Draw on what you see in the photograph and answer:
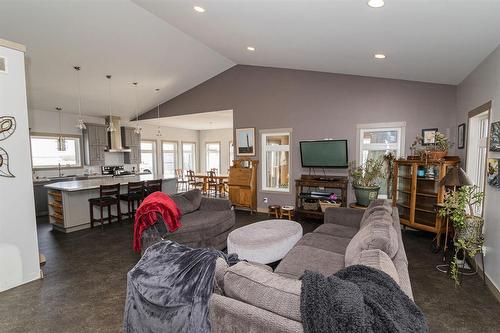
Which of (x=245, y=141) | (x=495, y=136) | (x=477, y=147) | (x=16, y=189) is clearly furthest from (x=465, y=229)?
(x=16, y=189)

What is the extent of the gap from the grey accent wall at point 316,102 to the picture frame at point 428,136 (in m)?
0.08

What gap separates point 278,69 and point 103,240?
16.4ft

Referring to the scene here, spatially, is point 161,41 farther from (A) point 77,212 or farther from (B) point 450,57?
(B) point 450,57

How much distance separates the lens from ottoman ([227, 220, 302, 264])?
2758 mm

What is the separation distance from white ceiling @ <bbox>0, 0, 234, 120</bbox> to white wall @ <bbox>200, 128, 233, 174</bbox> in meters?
3.64

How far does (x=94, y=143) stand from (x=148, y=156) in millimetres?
2198

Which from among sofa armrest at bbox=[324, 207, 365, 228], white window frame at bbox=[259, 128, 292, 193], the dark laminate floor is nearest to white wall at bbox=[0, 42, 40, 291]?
the dark laminate floor

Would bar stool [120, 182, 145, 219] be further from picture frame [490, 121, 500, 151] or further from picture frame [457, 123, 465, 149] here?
picture frame [457, 123, 465, 149]

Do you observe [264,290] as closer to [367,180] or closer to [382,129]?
[367,180]

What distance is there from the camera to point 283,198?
234 inches

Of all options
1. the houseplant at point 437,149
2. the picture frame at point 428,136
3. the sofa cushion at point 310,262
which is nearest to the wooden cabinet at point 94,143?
the sofa cushion at point 310,262

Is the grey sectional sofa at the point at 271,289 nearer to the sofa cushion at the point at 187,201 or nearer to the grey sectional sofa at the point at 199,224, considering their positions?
the grey sectional sofa at the point at 199,224

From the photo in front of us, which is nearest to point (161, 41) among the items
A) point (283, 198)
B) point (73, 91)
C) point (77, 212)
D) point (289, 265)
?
point (73, 91)

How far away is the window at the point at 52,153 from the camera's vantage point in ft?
21.2
